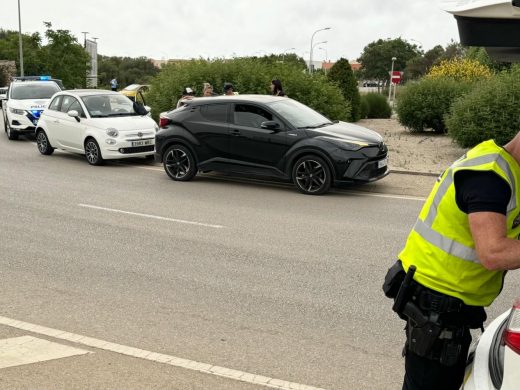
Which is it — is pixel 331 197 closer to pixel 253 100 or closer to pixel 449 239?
pixel 253 100

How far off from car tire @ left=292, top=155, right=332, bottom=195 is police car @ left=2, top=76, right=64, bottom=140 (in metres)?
10.6

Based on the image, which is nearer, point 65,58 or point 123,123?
point 123,123

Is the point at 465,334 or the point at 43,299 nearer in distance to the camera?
the point at 465,334

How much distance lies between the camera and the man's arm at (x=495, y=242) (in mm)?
2217

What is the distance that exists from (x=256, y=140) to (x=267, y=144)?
227 mm

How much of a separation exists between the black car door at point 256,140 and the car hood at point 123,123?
3.38 m

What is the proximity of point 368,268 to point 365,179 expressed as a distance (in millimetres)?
4299

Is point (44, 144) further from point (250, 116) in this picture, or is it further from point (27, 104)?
point (250, 116)

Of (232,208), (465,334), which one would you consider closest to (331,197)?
(232,208)

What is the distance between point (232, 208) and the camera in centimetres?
980

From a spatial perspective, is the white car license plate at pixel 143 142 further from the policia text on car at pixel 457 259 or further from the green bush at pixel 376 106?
the green bush at pixel 376 106

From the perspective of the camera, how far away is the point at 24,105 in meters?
18.8

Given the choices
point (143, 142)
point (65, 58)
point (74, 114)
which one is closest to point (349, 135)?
point (143, 142)

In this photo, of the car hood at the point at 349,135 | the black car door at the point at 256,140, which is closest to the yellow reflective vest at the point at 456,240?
the car hood at the point at 349,135
